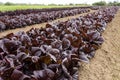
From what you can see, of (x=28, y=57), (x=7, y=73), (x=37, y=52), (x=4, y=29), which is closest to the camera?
(x=7, y=73)

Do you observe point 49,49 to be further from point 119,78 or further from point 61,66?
point 119,78

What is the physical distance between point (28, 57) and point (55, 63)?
1.18 ft

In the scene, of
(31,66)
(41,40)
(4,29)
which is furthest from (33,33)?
(4,29)

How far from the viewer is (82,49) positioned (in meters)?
4.27

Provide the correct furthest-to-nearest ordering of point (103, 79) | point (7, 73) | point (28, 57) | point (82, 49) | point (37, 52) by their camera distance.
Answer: point (82, 49)
point (103, 79)
point (37, 52)
point (28, 57)
point (7, 73)

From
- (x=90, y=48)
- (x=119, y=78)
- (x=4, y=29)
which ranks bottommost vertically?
(x=4, y=29)

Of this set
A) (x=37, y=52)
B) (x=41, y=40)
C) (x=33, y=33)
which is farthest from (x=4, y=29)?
(x=37, y=52)

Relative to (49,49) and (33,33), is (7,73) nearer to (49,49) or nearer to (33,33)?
(49,49)

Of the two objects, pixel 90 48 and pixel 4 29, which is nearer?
pixel 90 48

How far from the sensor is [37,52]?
127 inches

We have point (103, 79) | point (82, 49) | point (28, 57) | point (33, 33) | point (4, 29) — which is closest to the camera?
point (28, 57)

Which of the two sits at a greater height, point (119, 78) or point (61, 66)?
point (61, 66)

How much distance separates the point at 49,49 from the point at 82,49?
3.54ft

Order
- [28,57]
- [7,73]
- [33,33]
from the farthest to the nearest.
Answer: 1. [33,33]
2. [28,57]
3. [7,73]
